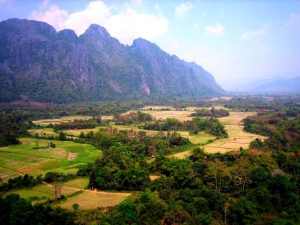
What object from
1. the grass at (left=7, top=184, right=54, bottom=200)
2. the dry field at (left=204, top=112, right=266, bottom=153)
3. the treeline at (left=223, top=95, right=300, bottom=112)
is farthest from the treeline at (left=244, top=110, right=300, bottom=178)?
the grass at (left=7, top=184, right=54, bottom=200)

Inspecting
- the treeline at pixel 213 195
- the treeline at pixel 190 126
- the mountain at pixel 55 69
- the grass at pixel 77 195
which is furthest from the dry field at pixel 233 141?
the mountain at pixel 55 69

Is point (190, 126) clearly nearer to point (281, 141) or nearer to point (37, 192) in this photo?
point (281, 141)

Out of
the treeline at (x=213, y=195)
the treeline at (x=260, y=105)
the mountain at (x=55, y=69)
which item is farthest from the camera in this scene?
the mountain at (x=55, y=69)

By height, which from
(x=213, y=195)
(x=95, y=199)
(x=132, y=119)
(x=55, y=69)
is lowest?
(x=95, y=199)

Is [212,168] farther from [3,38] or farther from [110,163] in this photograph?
[3,38]

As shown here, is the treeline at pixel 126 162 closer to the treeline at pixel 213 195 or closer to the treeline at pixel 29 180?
the treeline at pixel 213 195

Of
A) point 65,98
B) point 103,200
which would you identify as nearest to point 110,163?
point 103,200

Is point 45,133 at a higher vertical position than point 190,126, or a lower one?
higher

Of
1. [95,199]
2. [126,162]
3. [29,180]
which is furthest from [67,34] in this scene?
[95,199]

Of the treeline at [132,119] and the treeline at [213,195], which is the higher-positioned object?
the treeline at [132,119]
